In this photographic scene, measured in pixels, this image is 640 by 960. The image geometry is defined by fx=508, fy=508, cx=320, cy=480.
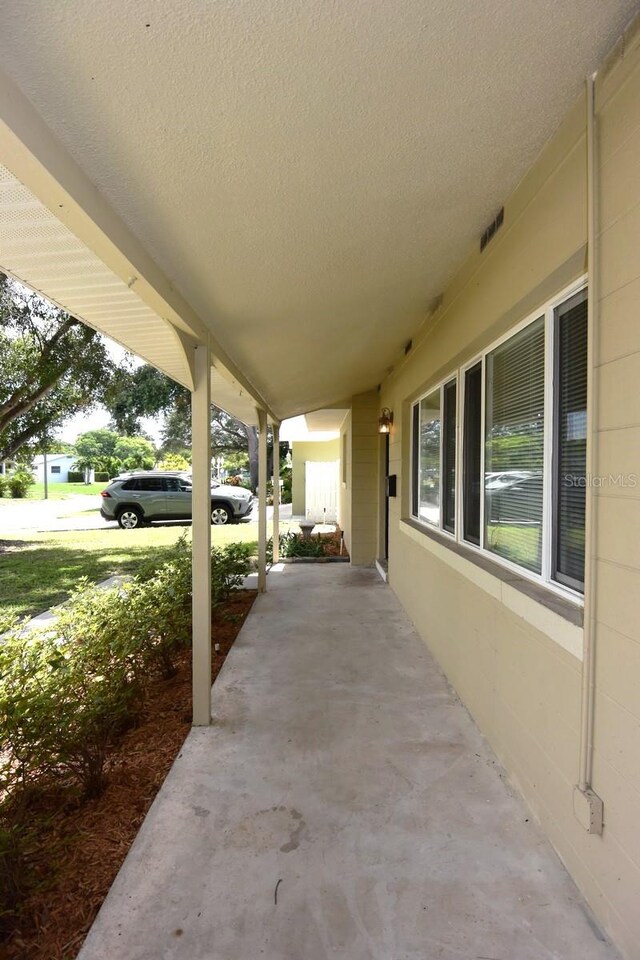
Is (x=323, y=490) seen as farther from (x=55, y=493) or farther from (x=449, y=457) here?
(x=55, y=493)

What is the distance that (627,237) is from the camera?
151 cm

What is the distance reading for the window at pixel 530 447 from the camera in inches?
80.7

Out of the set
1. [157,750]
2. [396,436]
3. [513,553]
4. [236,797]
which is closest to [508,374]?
[513,553]

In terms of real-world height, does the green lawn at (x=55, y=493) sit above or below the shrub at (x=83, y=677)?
below

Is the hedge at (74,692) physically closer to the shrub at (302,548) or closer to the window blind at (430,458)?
the window blind at (430,458)

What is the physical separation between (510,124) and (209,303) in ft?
5.60

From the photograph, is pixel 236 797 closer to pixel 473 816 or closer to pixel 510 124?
pixel 473 816

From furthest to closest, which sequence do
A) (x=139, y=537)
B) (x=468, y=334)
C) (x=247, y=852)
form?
1. (x=139, y=537)
2. (x=468, y=334)
3. (x=247, y=852)

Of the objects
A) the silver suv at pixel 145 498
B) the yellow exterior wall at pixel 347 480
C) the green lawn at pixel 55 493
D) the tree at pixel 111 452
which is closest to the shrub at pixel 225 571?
the yellow exterior wall at pixel 347 480

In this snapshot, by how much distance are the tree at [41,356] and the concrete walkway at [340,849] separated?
24.3 ft

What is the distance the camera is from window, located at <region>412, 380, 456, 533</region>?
3.92m

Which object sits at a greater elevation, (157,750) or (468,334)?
(468,334)

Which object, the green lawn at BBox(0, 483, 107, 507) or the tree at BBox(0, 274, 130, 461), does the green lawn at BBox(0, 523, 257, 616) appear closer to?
the tree at BBox(0, 274, 130, 461)

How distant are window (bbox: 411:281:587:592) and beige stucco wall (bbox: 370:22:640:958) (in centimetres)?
15
